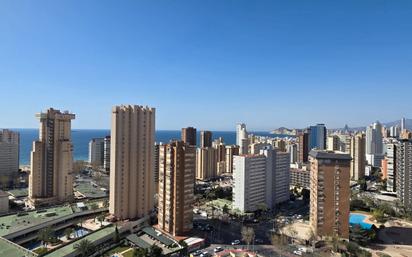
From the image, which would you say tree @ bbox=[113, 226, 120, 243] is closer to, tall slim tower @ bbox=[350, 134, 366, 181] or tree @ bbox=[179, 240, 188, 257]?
tree @ bbox=[179, 240, 188, 257]

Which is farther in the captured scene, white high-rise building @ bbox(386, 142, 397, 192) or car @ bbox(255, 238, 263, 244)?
white high-rise building @ bbox(386, 142, 397, 192)

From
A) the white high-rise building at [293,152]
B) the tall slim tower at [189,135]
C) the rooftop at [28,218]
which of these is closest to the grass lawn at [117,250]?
the rooftop at [28,218]

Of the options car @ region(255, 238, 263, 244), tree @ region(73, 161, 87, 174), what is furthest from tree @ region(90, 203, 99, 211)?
tree @ region(73, 161, 87, 174)

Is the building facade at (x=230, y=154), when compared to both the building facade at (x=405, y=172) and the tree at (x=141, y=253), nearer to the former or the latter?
the building facade at (x=405, y=172)

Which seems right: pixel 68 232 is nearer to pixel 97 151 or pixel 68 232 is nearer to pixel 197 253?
pixel 197 253

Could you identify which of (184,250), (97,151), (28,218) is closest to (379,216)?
(184,250)

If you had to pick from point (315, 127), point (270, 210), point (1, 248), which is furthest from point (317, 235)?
point (315, 127)
